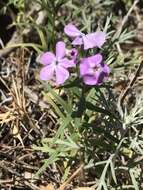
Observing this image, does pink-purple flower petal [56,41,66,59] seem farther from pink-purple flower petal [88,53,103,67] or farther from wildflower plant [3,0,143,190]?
pink-purple flower petal [88,53,103,67]

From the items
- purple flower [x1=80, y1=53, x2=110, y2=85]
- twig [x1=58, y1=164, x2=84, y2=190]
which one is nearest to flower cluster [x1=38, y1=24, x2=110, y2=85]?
purple flower [x1=80, y1=53, x2=110, y2=85]

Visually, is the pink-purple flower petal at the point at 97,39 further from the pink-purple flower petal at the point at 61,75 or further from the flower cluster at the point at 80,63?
the pink-purple flower petal at the point at 61,75

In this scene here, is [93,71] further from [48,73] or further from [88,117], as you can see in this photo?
[88,117]

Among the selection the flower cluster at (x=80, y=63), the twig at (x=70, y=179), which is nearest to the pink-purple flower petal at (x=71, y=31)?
the flower cluster at (x=80, y=63)

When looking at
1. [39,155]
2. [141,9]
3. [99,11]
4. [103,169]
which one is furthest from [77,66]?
[141,9]

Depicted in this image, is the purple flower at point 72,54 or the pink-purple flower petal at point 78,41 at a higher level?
the pink-purple flower petal at point 78,41

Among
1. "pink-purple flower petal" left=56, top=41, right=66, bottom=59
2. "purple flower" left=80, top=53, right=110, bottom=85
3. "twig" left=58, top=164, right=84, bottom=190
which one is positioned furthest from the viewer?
"twig" left=58, top=164, right=84, bottom=190

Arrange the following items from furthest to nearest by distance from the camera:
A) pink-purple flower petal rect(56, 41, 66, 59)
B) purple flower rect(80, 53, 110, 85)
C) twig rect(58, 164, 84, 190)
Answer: twig rect(58, 164, 84, 190) → pink-purple flower petal rect(56, 41, 66, 59) → purple flower rect(80, 53, 110, 85)
